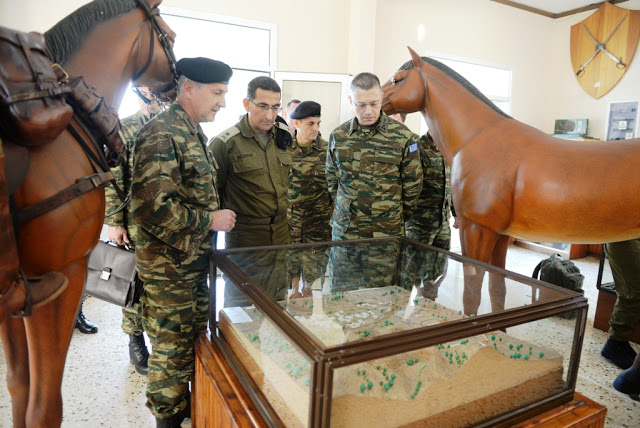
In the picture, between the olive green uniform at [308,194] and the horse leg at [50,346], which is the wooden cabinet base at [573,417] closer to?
the horse leg at [50,346]

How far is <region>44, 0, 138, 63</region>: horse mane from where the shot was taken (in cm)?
102

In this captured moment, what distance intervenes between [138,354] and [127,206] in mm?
904

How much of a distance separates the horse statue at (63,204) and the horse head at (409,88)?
44.6 inches

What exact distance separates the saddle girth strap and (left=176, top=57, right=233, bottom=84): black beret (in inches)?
25.0

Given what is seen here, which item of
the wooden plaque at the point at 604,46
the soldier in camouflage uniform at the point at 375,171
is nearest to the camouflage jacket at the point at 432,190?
the soldier in camouflage uniform at the point at 375,171

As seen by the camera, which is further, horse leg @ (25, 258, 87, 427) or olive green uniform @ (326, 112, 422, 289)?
olive green uniform @ (326, 112, 422, 289)

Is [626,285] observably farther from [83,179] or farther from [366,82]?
[83,179]

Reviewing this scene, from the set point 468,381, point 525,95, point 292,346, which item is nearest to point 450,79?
point 468,381

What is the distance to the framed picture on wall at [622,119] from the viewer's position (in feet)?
20.2

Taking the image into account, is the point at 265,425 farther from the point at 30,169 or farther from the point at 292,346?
the point at 30,169

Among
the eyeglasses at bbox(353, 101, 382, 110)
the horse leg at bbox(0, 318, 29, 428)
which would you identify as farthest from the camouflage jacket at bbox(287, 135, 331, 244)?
the horse leg at bbox(0, 318, 29, 428)

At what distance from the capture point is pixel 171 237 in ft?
4.52

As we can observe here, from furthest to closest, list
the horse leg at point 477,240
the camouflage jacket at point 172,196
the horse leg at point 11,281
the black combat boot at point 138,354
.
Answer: the black combat boot at point 138,354, the horse leg at point 477,240, the camouflage jacket at point 172,196, the horse leg at point 11,281

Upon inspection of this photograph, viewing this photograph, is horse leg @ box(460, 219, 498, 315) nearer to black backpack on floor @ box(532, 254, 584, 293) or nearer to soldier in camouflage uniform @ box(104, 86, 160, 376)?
soldier in camouflage uniform @ box(104, 86, 160, 376)
